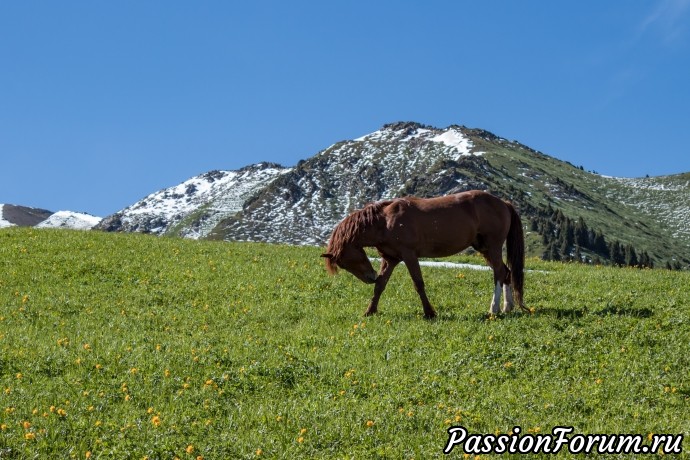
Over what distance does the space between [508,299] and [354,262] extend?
4152 millimetres

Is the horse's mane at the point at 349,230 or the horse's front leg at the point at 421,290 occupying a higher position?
the horse's mane at the point at 349,230

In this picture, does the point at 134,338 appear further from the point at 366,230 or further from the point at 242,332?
the point at 366,230

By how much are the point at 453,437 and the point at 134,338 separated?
8.23 meters

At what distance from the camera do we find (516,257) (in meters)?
17.0

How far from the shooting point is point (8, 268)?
74.0 feet

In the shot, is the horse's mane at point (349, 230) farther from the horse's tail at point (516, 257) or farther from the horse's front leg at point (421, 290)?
the horse's tail at point (516, 257)

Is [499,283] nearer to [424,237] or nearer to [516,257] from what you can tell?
[516,257]

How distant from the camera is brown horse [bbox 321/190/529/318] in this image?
16500 millimetres

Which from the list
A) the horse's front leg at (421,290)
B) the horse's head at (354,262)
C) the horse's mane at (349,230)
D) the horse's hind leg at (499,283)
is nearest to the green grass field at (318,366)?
the horse's front leg at (421,290)

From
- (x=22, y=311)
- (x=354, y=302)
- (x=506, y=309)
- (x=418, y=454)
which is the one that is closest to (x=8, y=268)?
(x=22, y=311)

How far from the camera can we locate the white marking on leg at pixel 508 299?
1651 centimetres

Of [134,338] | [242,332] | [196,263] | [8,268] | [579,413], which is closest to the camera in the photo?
[579,413]

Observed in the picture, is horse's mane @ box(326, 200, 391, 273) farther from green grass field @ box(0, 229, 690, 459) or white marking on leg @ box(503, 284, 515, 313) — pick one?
white marking on leg @ box(503, 284, 515, 313)

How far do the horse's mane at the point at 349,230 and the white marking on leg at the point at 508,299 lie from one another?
3810 millimetres
